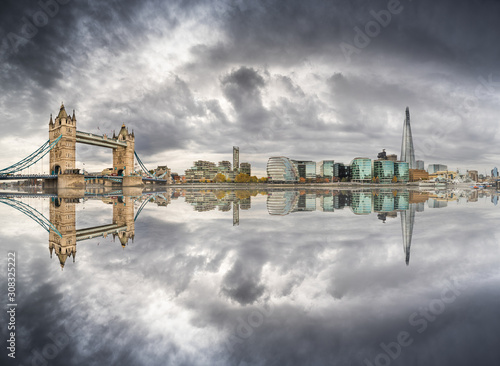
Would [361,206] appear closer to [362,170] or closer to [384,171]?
[362,170]

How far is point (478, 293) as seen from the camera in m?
4.38

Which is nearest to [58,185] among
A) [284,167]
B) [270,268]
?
[270,268]

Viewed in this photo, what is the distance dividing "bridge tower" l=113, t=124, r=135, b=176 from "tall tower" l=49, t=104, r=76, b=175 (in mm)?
27286

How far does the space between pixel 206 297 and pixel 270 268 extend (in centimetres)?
185

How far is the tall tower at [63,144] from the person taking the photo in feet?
230

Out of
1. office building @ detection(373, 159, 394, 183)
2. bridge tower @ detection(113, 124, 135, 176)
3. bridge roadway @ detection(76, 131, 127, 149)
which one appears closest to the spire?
bridge roadway @ detection(76, 131, 127, 149)

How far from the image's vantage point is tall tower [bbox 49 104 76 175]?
70250 mm

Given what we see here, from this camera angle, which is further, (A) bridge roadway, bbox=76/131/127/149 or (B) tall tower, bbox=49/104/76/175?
(A) bridge roadway, bbox=76/131/127/149

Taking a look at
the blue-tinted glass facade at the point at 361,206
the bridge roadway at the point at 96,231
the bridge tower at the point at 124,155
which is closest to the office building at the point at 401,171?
the bridge tower at the point at 124,155

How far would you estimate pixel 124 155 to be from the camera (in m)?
101

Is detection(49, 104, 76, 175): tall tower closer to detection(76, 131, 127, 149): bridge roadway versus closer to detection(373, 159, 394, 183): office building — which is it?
detection(76, 131, 127, 149): bridge roadway

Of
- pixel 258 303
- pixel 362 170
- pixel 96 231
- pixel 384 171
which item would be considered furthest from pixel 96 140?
pixel 384 171

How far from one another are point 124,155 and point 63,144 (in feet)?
100

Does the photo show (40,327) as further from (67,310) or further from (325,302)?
(325,302)
